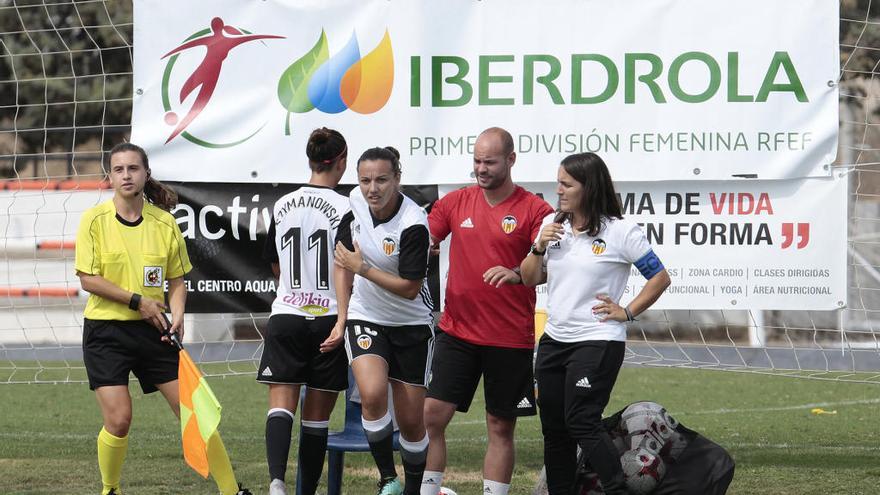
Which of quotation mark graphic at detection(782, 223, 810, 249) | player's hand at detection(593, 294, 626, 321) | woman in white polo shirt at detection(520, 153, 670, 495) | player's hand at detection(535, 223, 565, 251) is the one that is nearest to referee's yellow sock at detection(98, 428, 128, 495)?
woman in white polo shirt at detection(520, 153, 670, 495)

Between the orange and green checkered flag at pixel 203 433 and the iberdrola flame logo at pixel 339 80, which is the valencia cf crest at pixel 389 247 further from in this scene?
the iberdrola flame logo at pixel 339 80

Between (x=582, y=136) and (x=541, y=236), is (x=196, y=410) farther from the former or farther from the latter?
(x=582, y=136)

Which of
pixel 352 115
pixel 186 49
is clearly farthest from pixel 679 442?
pixel 186 49

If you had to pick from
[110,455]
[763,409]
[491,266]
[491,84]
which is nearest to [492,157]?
[491,266]

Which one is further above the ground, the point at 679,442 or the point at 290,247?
the point at 290,247

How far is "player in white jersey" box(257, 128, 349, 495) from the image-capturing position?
685 centimetres

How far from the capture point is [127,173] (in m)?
6.90

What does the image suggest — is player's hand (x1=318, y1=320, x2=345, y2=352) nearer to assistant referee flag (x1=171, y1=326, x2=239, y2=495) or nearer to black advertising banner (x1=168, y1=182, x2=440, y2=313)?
assistant referee flag (x1=171, y1=326, x2=239, y2=495)

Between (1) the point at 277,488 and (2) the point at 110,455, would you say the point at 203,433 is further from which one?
(2) the point at 110,455

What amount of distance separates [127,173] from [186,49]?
5.92ft

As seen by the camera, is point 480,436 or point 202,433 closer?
point 202,433

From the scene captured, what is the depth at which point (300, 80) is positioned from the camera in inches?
331

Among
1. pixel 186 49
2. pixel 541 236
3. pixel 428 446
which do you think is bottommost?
pixel 428 446

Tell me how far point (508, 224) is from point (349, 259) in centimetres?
87
